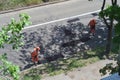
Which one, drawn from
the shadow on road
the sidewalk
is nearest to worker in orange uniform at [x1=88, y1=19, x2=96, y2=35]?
the shadow on road

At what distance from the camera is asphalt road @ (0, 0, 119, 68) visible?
2061cm

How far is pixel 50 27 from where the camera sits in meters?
23.8

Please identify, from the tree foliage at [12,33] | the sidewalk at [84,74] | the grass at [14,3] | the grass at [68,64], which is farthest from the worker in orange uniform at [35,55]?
the tree foliage at [12,33]

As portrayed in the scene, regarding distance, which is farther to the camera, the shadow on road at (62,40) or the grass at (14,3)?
the grass at (14,3)

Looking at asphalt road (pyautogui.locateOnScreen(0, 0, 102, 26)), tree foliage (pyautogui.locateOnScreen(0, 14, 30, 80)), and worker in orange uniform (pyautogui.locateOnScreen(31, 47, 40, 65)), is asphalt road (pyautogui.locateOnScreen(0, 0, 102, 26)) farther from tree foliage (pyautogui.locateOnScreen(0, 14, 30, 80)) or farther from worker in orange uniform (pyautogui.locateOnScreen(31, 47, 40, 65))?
tree foliage (pyautogui.locateOnScreen(0, 14, 30, 80))

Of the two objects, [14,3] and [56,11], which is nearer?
[56,11]

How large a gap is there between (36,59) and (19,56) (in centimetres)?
154

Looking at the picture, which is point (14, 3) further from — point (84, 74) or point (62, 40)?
point (84, 74)

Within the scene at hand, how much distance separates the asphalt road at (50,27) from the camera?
20609 mm

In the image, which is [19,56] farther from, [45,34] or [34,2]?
[34,2]

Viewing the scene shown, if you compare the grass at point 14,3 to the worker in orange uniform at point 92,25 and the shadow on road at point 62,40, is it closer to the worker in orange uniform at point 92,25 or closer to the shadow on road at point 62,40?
the shadow on road at point 62,40

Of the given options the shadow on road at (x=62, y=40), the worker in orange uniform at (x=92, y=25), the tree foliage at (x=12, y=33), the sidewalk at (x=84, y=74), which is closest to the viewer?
the tree foliage at (x=12, y=33)

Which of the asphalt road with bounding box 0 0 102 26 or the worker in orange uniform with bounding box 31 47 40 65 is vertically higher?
the asphalt road with bounding box 0 0 102 26

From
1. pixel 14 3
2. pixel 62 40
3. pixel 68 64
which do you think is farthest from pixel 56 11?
pixel 68 64
